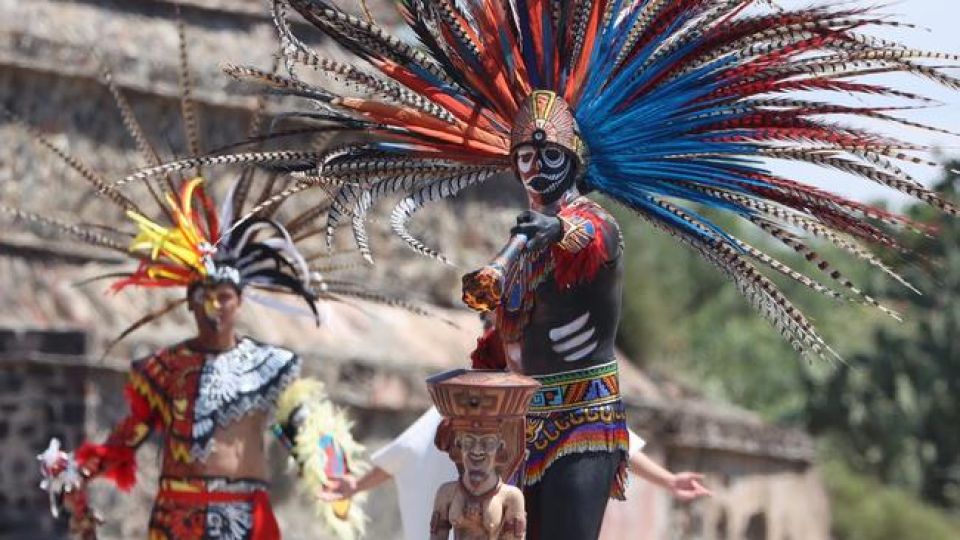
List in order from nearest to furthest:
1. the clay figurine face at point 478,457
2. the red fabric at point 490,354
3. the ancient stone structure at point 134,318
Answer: the clay figurine face at point 478,457
the red fabric at point 490,354
the ancient stone structure at point 134,318

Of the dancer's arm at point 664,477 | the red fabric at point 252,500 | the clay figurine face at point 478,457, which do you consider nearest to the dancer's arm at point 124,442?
the red fabric at point 252,500

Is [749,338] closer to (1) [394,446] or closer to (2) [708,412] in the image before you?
(2) [708,412]

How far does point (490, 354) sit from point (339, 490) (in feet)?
4.69

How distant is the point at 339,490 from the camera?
851 centimetres

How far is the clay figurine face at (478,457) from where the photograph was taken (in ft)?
20.8

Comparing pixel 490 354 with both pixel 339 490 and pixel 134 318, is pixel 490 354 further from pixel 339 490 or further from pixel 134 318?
pixel 134 318

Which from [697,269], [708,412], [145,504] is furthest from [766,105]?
[697,269]

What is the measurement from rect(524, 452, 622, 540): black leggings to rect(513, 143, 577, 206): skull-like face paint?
0.79 metres

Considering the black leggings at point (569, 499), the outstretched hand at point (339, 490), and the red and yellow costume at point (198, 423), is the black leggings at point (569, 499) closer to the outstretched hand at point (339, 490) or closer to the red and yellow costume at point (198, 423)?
the outstretched hand at point (339, 490)

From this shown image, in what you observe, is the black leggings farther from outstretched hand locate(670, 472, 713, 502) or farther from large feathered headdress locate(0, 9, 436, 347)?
large feathered headdress locate(0, 9, 436, 347)

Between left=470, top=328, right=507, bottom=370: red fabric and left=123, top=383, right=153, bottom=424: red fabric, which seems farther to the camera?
left=123, top=383, right=153, bottom=424: red fabric

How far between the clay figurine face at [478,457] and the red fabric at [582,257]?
64 centimetres

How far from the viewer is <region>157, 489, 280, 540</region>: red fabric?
8.58m

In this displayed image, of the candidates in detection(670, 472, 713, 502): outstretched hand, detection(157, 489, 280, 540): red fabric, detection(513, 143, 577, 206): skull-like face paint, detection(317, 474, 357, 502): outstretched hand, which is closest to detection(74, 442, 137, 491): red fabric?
detection(157, 489, 280, 540): red fabric
